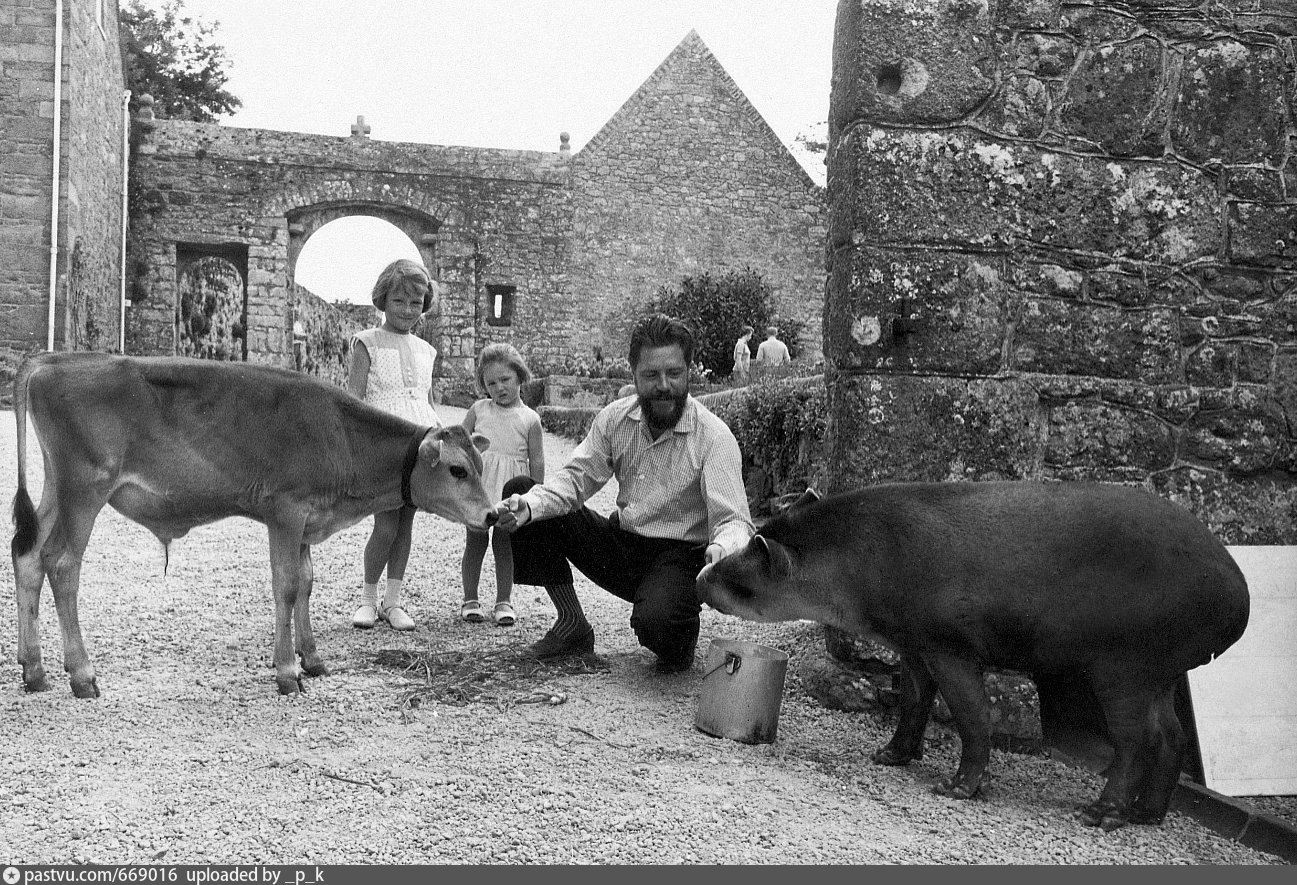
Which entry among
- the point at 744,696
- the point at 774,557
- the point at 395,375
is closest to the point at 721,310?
the point at 395,375

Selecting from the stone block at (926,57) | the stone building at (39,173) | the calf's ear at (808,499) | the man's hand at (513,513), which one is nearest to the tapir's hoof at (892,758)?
the calf's ear at (808,499)

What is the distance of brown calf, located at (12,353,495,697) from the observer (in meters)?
3.88

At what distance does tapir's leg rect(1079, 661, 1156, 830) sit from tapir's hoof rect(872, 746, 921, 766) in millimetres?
605

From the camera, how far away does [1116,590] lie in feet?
10.1

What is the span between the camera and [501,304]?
23.0m

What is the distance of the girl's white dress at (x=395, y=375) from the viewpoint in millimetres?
5109

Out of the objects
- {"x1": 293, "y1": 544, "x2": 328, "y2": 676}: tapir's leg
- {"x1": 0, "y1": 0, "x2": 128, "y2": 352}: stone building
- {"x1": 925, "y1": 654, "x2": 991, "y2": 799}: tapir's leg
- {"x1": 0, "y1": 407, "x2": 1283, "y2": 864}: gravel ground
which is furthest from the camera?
{"x1": 0, "y1": 0, "x2": 128, "y2": 352}: stone building

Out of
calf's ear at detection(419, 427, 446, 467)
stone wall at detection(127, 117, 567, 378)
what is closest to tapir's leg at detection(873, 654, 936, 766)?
calf's ear at detection(419, 427, 446, 467)

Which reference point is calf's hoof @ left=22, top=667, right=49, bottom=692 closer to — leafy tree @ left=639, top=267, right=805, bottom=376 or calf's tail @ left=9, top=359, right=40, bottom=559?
calf's tail @ left=9, top=359, right=40, bottom=559

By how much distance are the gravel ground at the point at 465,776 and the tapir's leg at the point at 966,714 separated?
0.07m

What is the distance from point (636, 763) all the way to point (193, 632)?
260 cm

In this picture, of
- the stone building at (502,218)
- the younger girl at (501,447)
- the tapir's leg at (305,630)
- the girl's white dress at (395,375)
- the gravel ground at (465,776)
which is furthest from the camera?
A: the stone building at (502,218)

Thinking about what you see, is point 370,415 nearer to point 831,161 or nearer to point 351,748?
point 351,748

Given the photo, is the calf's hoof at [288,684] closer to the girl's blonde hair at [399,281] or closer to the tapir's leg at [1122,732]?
the girl's blonde hair at [399,281]
